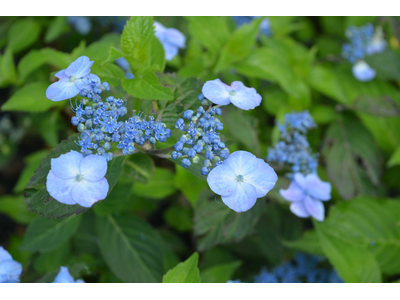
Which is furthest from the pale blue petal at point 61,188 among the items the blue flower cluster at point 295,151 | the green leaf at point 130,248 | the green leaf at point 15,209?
the green leaf at point 15,209

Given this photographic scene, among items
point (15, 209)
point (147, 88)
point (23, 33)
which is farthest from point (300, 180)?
point (23, 33)

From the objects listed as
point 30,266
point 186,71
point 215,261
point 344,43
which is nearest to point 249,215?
point 215,261

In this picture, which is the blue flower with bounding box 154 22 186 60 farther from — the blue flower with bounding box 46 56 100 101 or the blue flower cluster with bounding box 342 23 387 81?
the blue flower cluster with bounding box 342 23 387 81

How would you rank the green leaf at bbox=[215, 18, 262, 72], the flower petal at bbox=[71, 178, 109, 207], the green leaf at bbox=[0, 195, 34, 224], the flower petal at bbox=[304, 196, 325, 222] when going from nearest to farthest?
the flower petal at bbox=[71, 178, 109, 207] → the flower petal at bbox=[304, 196, 325, 222] → the green leaf at bbox=[215, 18, 262, 72] → the green leaf at bbox=[0, 195, 34, 224]

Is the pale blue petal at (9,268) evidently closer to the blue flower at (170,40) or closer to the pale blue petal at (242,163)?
the pale blue petal at (242,163)

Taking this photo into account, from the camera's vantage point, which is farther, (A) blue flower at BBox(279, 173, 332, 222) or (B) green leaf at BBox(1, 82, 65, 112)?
(B) green leaf at BBox(1, 82, 65, 112)

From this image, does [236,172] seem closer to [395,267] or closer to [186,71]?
[186,71]

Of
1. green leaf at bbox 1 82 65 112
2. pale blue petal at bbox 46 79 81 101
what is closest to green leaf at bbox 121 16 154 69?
pale blue petal at bbox 46 79 81 101
